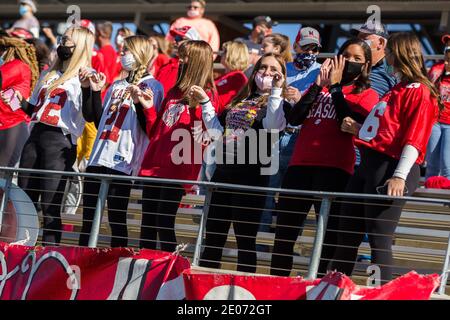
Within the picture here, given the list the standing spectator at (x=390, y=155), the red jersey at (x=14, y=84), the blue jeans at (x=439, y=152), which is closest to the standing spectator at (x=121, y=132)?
the red jersey at (x=14, y=84)

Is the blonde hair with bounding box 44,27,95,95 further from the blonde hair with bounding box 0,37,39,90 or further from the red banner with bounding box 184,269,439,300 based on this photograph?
the red banner with bounding box 184,269,439,300

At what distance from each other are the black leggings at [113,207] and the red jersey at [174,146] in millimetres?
228

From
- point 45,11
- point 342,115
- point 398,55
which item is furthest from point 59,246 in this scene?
point 45,11

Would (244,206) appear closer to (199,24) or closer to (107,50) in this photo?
(199,24)

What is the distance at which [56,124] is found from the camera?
812cm

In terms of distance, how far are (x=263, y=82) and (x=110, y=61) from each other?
481 cm

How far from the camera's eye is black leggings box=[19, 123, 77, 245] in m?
7.91

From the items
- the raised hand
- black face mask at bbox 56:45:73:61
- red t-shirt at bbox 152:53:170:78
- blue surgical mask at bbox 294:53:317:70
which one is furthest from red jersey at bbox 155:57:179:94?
the raised hand

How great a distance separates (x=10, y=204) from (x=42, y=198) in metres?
0.28

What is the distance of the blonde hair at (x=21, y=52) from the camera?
9234 mm

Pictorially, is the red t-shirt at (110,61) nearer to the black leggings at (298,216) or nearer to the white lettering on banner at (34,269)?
the white lettering on banner at (34,269)

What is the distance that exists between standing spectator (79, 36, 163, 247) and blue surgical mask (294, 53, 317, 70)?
116cm

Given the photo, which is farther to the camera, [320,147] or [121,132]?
[121,132]

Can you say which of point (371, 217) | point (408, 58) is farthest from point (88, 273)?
point (408, 58)
